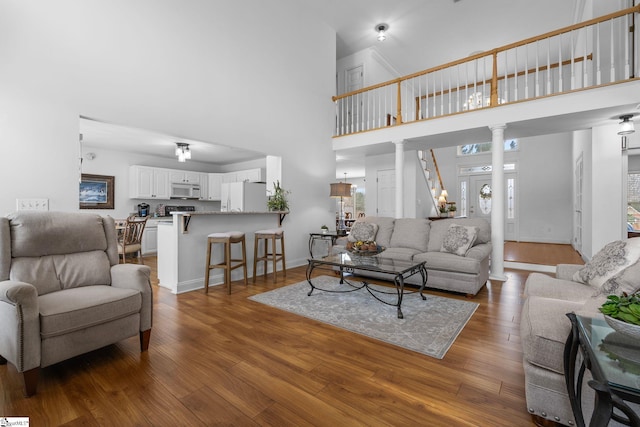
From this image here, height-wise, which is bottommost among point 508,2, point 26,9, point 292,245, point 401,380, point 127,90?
point 401,380

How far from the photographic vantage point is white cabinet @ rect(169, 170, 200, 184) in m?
7.14

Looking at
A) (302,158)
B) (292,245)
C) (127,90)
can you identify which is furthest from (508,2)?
(127,90)

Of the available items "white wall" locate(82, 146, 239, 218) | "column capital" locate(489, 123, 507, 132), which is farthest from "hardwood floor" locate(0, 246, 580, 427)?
"white wall" locate(82, 146, 239, 218)

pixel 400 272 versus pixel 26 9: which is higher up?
pixel 26 9

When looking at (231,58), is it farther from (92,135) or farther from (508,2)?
(508,2)

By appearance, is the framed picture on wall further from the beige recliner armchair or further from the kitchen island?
the beige recliner armchair

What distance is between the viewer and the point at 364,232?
194 inches

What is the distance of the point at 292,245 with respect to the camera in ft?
18.3

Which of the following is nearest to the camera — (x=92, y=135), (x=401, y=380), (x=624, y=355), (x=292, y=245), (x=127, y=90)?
(x=624, y=355)

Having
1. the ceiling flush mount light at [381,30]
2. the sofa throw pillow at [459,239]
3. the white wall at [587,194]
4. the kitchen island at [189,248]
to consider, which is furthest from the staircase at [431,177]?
the kitchen island at [189,248]

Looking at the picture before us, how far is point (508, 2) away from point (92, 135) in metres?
8.12

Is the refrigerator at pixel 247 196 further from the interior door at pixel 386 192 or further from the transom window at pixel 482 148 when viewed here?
the transom window at pixel 482 148

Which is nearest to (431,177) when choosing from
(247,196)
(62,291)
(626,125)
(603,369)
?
(626,125)

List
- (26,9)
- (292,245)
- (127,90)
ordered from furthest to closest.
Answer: (292,245) → (127,90) → (26,9)
